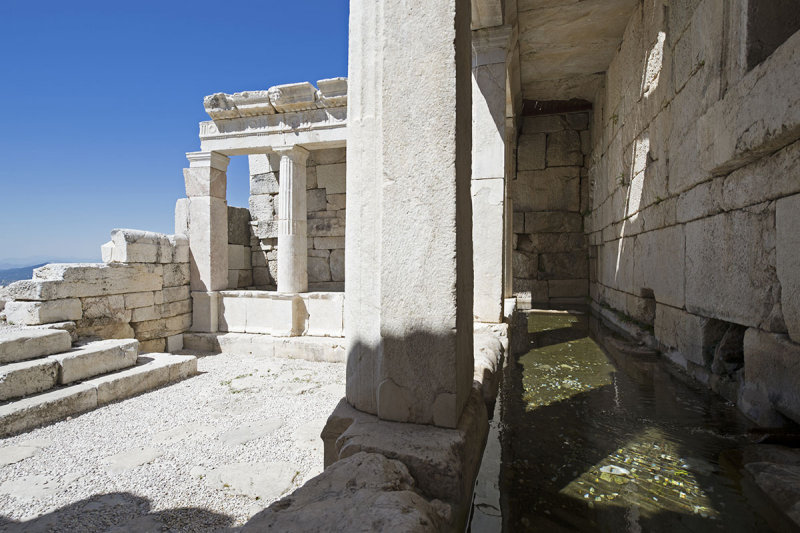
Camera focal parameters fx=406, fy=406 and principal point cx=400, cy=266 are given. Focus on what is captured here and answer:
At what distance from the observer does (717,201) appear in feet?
10.0

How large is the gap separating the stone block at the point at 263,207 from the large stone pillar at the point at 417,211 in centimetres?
741

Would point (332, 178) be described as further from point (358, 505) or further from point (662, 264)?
point (358, 505)

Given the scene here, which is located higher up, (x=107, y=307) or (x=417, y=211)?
(x=417, y=211)

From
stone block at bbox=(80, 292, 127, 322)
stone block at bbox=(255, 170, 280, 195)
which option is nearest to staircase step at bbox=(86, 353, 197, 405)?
stone block at bbox=(80, 292, 127, 322)

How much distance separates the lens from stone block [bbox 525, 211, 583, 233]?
9078 mm

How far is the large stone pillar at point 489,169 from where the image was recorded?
14.4ft

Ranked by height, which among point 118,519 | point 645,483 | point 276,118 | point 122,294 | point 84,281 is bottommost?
point 118,519

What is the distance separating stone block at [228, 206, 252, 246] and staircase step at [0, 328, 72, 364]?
13.6 feet

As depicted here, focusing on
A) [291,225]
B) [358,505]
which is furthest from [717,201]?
[291,225]

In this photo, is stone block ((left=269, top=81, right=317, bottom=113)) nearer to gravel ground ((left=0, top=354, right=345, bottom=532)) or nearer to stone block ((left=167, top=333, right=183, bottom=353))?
stone block ((left=167, top=333, right=183, bottom=353))

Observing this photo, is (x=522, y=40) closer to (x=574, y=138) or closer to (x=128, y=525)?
(x=574, y=138)

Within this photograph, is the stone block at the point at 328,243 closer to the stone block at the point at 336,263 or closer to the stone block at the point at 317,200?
the stone block at the point at 336,263

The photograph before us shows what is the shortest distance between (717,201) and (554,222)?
20.3ft

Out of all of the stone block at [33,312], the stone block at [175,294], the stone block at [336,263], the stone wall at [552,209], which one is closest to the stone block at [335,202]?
the stone block at [336,263]
